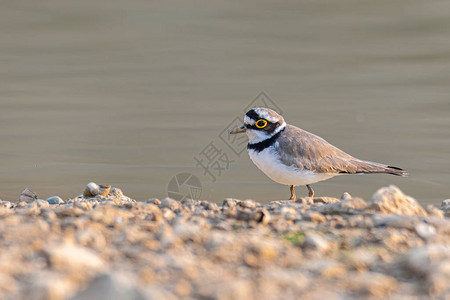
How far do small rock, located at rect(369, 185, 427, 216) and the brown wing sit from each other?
273cm

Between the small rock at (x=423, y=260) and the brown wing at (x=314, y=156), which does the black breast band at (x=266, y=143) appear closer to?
the brown wing at (x=314, y=156)

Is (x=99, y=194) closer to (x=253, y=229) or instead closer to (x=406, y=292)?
(x=253, y=229)

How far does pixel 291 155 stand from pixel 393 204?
2.86 m

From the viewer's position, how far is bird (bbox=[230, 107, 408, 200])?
7109mm

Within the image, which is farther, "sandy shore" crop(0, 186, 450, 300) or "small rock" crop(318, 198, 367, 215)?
"small rock" crop(318, 198, 367, 215)

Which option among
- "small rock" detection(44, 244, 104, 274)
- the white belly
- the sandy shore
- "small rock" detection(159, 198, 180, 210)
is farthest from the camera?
the white belly

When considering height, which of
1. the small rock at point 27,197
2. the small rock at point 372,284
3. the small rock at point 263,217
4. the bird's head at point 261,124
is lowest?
the small rock at point 27,197

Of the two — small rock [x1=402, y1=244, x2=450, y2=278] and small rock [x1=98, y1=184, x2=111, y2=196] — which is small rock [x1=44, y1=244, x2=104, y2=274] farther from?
small rock [x1=98, y1=184, x2=111, y2=196]

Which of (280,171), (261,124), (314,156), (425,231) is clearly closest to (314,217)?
(425,231)

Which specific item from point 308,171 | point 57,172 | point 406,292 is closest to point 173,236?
point 406,292

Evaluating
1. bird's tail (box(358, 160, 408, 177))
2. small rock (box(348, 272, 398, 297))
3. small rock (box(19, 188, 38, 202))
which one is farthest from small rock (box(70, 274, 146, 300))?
bird's tail (box(358, 160, 408, 177))

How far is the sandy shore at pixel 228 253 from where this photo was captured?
282 centimetres

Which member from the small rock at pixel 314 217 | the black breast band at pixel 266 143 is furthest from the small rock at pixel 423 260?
the black breast band at pixel 266 143

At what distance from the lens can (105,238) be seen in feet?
11.5
